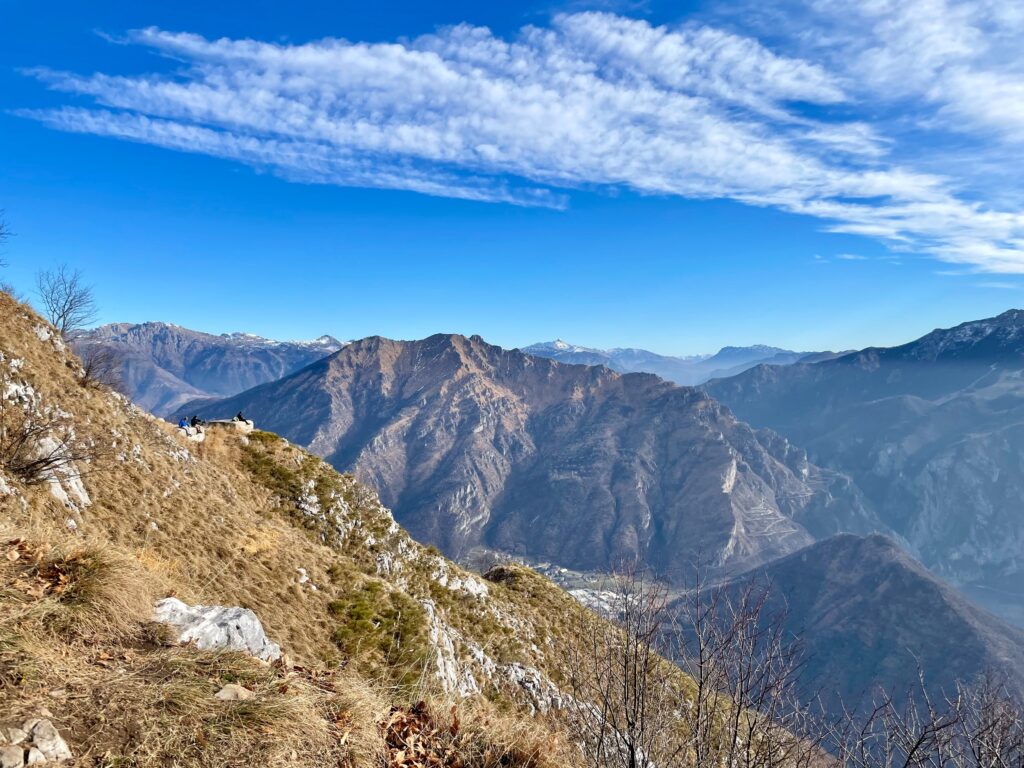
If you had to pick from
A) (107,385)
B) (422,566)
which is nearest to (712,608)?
(422,566)

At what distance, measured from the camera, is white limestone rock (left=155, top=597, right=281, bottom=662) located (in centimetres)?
999

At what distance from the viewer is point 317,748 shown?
702 centimetres

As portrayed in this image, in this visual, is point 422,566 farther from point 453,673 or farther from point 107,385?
point 107,385

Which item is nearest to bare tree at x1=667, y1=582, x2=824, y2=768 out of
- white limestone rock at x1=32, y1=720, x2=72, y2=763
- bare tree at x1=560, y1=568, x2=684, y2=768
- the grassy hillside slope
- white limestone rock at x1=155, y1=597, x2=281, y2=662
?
bare tree at x1=560, y1=568, x2=684, y2=768

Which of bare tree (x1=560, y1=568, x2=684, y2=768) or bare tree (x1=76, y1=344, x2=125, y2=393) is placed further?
bare tree (x1=76, y1=344, x2=125, y2=393)

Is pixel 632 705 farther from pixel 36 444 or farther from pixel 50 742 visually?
pixel 36 444

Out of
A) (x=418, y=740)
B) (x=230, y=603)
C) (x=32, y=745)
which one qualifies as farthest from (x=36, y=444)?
(x=418, y=740)

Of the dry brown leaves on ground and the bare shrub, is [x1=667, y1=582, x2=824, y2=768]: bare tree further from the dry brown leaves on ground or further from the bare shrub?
the bare shrub

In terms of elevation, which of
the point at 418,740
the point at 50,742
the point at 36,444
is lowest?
the point at 418,740

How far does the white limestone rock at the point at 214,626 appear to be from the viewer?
32.8ft

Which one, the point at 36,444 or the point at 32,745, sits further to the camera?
the point at 36,444

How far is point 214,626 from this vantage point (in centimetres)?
1085

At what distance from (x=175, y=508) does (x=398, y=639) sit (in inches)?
491

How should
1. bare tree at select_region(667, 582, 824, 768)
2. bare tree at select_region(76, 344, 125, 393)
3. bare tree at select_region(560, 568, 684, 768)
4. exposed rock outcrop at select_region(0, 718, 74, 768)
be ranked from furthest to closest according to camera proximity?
bare tree at select_region(76, 344, 125, 393) < bare tree at select_region(667, 582, 824, 768) < bare tree at select_region(560, 568, 684, 768) < exposed rock outcrop at select_region(0, 718, 74, 768)
